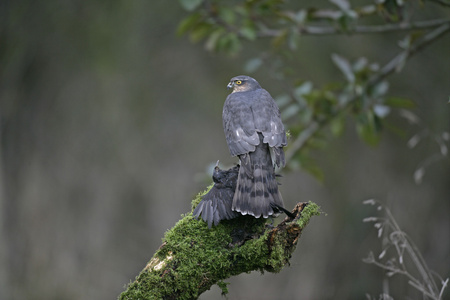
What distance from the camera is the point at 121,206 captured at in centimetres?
614

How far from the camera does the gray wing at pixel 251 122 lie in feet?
9.00

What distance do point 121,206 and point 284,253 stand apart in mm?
4152

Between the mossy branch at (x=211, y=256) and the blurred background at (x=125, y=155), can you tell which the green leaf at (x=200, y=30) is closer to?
the mossy branch at (x=211, y=256)

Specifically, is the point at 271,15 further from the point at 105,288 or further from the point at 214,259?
the point at 105,288

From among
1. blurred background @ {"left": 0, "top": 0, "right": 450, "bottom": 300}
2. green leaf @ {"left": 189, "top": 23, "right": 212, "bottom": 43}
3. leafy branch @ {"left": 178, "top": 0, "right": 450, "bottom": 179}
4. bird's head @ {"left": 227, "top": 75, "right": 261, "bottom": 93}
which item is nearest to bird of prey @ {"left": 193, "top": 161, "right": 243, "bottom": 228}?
bird's head @ {"left": 227, "top": 75, "right": 261, "bottom": 93}

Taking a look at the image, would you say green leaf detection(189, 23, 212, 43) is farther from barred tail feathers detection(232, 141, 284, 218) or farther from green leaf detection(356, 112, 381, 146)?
green leaf detection(356, 112, 381, 146)

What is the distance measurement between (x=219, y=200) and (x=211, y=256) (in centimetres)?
32

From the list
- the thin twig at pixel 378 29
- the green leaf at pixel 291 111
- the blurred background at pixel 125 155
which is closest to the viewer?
the thin twig at pixel 378 29

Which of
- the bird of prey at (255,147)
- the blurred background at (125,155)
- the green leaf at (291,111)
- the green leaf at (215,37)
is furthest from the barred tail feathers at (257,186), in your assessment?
the blurred background at (125,155)

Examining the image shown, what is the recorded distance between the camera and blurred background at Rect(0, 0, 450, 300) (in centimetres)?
579

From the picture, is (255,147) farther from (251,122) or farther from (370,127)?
(370,127)

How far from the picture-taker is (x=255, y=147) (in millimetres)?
2746

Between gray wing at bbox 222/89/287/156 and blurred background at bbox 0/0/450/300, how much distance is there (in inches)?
112

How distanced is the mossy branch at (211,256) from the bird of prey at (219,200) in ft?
0.22
